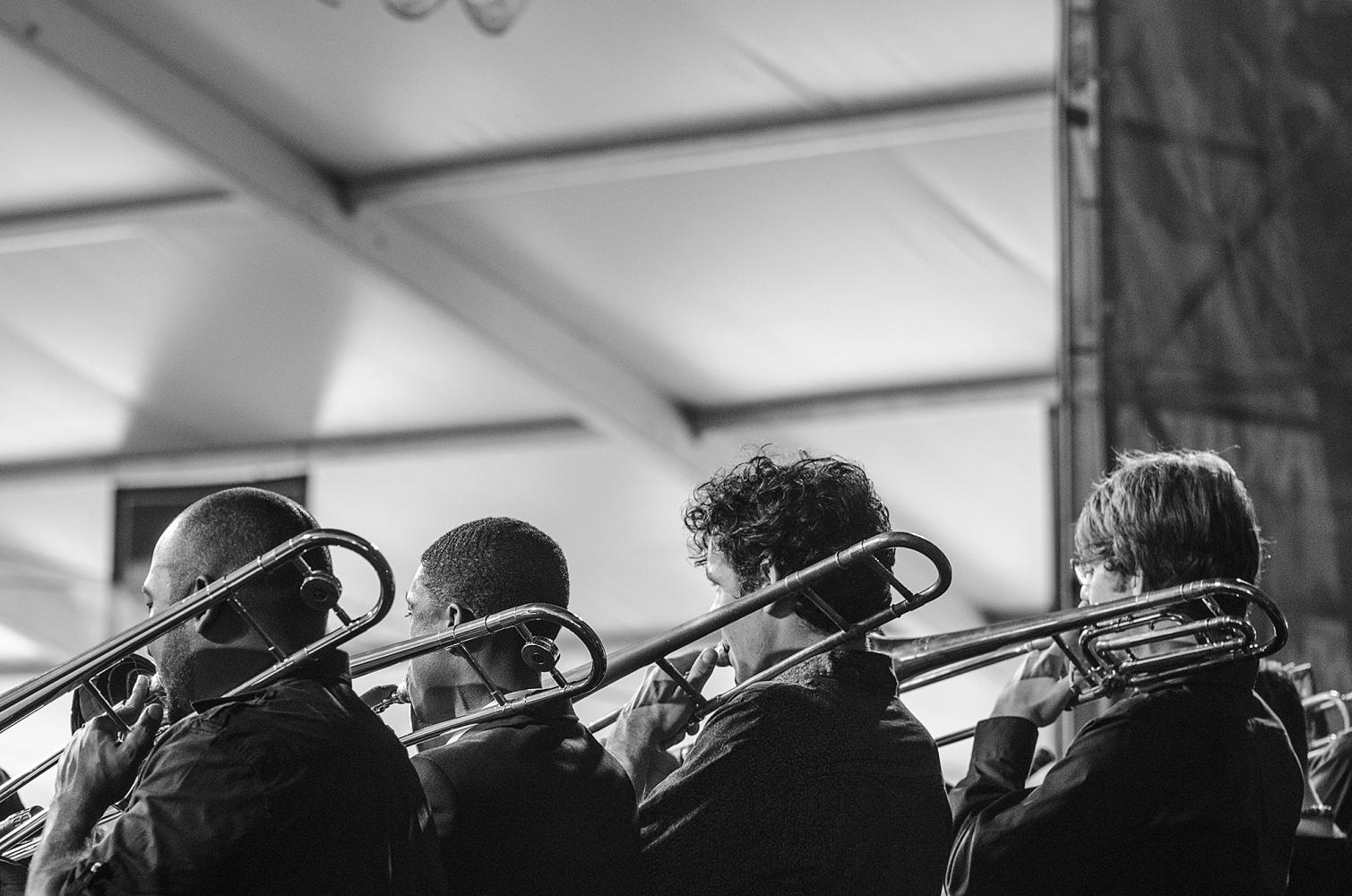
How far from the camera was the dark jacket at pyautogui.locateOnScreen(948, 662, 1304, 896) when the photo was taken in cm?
291

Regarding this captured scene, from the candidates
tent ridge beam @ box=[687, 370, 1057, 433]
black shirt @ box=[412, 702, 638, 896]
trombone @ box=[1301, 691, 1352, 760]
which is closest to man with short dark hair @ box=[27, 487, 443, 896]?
black shirt @ box=[412, 702, 638, 896]

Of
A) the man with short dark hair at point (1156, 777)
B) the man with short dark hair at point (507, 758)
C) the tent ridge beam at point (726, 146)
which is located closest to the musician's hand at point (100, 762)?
the man with short dark hair at point (507, 758)

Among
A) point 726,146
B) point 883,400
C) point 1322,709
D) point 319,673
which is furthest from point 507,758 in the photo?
point 883,400

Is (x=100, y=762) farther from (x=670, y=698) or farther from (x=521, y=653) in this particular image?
(x=670, y=698)

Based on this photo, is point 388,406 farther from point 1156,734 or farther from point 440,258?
point 1156,734

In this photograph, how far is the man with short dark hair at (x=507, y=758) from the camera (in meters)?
2.76

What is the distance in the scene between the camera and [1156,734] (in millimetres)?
2957

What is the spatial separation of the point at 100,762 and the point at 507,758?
0.61 meters

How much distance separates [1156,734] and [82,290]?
913 cm

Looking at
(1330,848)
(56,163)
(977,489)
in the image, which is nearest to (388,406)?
(56,163)

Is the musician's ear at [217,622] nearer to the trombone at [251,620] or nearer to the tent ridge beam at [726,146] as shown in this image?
the trombone at [251,620]

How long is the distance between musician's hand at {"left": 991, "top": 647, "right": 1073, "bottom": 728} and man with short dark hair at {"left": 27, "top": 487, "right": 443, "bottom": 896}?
3.50 feet

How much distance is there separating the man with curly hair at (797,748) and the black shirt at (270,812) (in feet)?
1.53

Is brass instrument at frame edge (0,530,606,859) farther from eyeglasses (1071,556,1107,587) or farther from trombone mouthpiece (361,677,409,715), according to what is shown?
eyeglasses (1071,556,1107,587)
